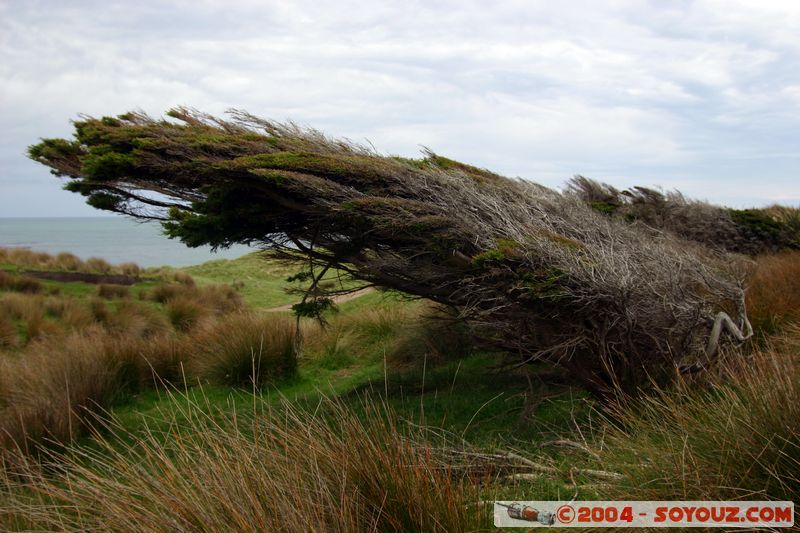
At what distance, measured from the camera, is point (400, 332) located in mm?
12273

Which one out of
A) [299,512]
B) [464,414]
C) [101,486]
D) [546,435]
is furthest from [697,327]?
[101,486]

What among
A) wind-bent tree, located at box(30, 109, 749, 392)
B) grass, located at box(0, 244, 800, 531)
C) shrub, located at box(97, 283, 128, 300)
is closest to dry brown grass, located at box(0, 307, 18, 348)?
grass, located at box(0, 244, 800, 531)

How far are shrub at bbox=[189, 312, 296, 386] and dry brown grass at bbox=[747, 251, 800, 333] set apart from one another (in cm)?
682

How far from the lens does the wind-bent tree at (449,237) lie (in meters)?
6.26

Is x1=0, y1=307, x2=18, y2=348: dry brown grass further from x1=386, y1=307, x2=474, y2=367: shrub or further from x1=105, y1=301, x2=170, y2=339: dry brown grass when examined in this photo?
x1=386, y1=307, x2=474, y2=367: shrub

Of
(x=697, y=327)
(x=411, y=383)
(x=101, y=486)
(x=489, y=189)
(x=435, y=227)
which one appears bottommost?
(x=411, y=383)

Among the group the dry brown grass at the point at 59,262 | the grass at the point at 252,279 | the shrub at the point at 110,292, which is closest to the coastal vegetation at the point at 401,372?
the shrub at the point at 110,292

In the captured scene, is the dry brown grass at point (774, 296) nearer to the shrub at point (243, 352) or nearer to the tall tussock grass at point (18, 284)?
the shrub at point (243, 352)

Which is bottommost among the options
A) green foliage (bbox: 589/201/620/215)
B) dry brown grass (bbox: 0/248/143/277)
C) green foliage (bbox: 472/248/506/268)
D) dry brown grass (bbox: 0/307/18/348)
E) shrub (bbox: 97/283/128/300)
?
dry brown grass (bbox: 0/307/18/348)

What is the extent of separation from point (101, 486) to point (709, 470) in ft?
10.9

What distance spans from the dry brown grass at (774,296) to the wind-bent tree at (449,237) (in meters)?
0.61

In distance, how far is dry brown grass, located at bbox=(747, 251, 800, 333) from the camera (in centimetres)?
836

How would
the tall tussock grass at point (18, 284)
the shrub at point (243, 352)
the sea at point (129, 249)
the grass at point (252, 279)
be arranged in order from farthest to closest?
the sea at point (129, 249)
the grass at point (252, 279)
the tall tussock grass at point (18, 284)
the shrub at point (243, 352)

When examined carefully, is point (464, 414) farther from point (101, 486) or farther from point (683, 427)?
point (101, 486)
